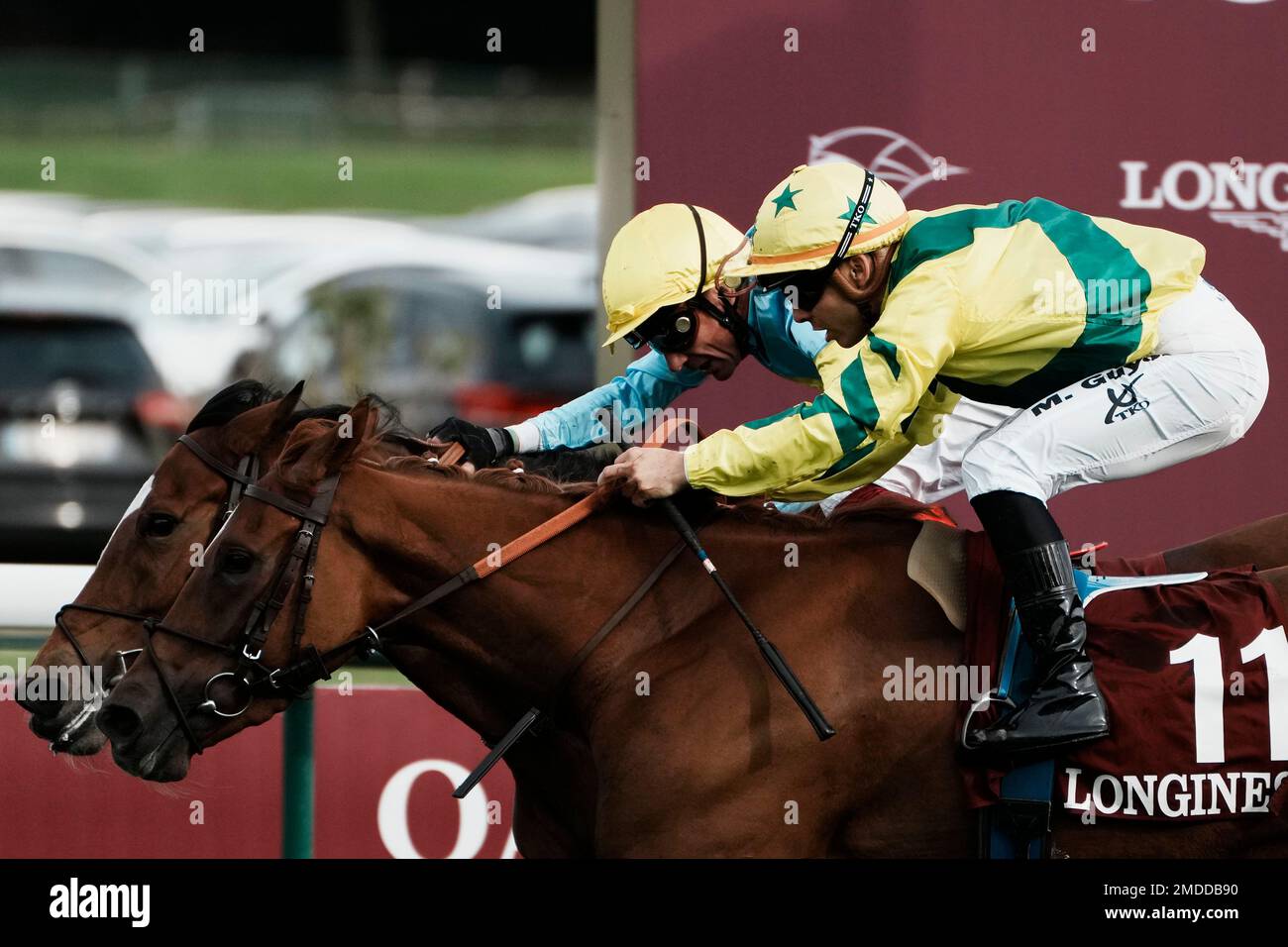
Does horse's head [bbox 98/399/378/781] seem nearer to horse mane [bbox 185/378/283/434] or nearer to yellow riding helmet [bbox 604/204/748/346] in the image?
horse mane [bbox 185/378/283/434]

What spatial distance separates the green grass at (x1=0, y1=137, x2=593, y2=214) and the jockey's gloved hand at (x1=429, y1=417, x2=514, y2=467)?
81.3 inches

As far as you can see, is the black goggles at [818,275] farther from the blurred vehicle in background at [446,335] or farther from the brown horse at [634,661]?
the blurred vehicle in background at [446,335]

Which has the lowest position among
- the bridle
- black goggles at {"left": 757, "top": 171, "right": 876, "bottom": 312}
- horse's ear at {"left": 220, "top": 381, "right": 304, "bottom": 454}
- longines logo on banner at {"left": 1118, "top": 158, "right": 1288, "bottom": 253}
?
the bridle

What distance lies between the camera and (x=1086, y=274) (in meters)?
3.05

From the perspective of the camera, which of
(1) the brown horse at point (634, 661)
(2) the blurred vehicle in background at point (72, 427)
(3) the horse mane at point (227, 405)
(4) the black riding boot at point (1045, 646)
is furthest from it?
(2) the blurred vehicle in background at point (72, 427)

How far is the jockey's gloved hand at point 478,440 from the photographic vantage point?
11.8 ft

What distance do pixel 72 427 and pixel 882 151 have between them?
11.4 ft

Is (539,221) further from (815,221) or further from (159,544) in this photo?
Answer: (815,221)

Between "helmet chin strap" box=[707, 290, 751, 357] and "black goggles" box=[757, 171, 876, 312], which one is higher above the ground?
"black goggles" box=[757, 171, 876, 312]

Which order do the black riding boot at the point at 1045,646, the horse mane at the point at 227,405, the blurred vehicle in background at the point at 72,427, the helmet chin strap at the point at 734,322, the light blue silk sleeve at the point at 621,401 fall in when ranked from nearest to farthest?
the black riding boot at the point at 1045,646 < the horse mane at the point at 227,405 < the helmet chin strap at the point at 734,322 < the light blue silk sleeve at the point at 621,401 < the blurred vehicle in background at the point at 72,427

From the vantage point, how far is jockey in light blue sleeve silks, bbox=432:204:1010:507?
340 cm

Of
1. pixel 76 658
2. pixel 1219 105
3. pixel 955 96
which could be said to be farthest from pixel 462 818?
pixel 1219 105

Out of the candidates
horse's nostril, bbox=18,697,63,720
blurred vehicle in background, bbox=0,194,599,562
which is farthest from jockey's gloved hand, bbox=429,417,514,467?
blurred vehicle in background, bbox=0,194,599,562

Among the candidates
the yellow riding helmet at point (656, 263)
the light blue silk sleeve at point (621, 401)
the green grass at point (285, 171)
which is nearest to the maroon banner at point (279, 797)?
the light blue silk sleeve at point (621, 401)
